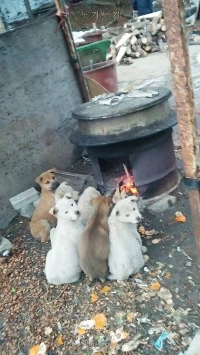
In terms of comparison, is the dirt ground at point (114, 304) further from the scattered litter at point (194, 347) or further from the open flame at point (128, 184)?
the open flame at point (128, 184)

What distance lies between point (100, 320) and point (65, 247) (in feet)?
2.24

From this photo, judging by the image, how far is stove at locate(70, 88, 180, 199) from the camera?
4051mm

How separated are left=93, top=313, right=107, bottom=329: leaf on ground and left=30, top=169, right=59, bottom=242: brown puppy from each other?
134 cm

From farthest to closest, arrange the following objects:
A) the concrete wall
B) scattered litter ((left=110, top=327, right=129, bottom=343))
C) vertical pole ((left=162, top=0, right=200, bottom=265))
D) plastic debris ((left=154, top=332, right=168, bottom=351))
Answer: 1. the concrete wall
2. scattered litter ((left=110, top=327, right=129, bottom=343))
3. plastic debris ((left=154, top=332, right=168, bottom=351))
4. vertical pole ((left=162, top=0, right=200, bottom=265))

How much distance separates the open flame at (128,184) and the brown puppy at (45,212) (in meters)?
0.75

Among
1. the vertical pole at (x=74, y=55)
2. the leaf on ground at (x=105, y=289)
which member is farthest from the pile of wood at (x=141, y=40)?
the leaf on ground at (x=105, y=289)

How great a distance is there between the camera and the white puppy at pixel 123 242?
342cm

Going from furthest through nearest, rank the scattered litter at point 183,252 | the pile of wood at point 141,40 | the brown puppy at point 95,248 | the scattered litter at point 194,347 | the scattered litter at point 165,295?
1. the pile of wood at point 141,40
2. the scattered litter at point 183,252
3. the brown puppy at point 95,248
4. the scattered litter at point 165,295
5. the scattered litter at point 194,347

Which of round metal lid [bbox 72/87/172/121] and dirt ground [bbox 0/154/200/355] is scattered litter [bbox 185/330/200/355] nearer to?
dirt ground [bbox 0/154/200/355]

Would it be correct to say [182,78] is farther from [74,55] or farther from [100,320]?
[74,55]

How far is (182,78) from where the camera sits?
2.40 metres

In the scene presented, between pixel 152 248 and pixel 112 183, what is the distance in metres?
1.11

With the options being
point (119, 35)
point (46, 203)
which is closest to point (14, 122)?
point (46, 203)

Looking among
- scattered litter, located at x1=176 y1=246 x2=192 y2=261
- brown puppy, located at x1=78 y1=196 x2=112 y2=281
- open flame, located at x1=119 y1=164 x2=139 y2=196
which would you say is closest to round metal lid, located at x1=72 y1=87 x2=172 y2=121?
open flame, located at x1=119 y1=164 x2=139 y2=196
